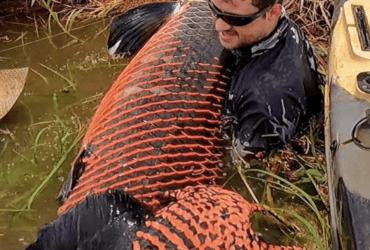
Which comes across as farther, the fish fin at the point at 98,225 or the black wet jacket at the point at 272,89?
the black wet jacket at the point at 272,89

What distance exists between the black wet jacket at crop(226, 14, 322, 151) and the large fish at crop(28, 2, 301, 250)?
11 centimetres

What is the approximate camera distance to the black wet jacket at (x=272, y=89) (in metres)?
2.98

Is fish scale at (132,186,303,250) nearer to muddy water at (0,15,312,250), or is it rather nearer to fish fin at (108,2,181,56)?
muddy water at (0,15,312,250)

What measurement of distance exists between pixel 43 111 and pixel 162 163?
1.47 meters

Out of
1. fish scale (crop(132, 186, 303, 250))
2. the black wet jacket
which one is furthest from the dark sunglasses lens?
fish scale (crop(132, 186, 303, 250))

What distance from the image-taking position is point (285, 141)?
124 inches

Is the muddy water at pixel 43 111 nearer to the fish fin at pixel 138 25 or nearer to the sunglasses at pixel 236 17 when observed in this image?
the fish fin at pixel 138 25

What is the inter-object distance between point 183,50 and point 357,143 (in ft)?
3.12

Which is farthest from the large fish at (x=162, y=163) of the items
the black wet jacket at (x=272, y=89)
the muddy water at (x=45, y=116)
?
the muddy water at (x=45, y=116)

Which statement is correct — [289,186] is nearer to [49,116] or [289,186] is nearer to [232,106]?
[232,106]

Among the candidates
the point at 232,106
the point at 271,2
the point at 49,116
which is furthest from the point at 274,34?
the point at 49,116

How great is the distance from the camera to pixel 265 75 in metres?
2.99

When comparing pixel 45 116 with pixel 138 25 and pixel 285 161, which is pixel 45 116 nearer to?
pixel 138 25

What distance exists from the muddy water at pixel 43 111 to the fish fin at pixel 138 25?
0.23m
